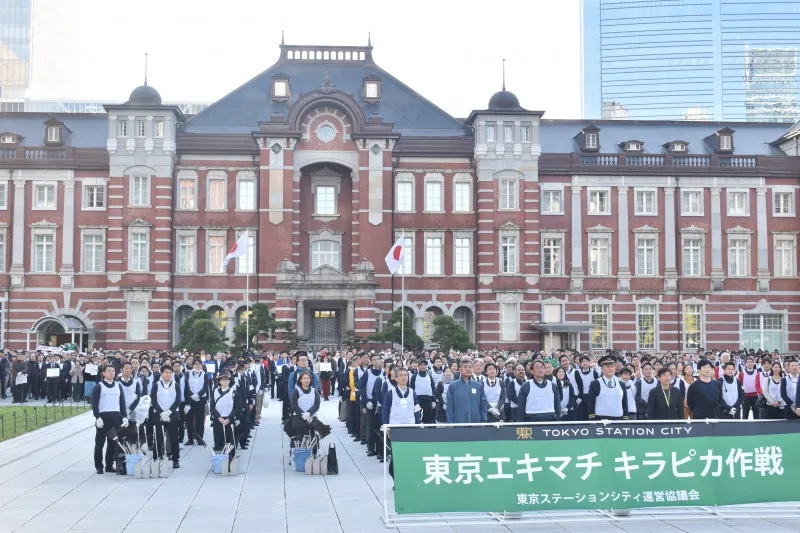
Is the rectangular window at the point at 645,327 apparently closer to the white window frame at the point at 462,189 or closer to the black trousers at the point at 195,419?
the white window frame at the point at 462,189

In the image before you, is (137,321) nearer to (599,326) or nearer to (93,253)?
(93,253)

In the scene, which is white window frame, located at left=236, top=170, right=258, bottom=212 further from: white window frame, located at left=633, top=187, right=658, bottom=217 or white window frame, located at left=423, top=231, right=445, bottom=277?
white window frame, located at left=633, top=187, right=658, bottom=217

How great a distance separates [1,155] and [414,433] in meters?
42.8

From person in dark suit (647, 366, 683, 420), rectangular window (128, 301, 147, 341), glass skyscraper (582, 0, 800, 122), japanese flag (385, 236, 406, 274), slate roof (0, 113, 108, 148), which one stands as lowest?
person in dark suit (647, 366, 683, 420)

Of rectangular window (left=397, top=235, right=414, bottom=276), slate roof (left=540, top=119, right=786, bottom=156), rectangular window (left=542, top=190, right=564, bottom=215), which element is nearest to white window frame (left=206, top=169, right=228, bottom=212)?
rectangular window (left=397, top=235, right=414, bottom=276)

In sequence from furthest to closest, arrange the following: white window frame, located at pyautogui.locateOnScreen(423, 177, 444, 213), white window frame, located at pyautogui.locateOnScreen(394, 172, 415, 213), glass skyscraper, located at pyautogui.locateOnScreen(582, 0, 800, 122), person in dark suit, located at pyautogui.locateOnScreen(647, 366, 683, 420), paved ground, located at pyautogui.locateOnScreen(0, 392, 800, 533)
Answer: glass skyscraper, located at pyautogui.locateOnScreen(582, 0, 800, 122)
white window frame, located at pyautogui.locateOnScreen(423, 177, 444, 213)
white window frame, located at pyautogui.locateOnScreen(394, 172, 415, 213)
person in dark suit, located at pyautogui.locateOnScreen(647, 366, 683, 420)
paved ground, located at pyautogui.locateOnScreen(0, 392, 800, 533)

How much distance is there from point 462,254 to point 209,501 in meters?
36.5

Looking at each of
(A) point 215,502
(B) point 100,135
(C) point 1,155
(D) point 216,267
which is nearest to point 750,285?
(D) point 216,267

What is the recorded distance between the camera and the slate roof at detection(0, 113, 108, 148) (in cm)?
5022

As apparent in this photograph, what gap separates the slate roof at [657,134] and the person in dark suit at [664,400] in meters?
37.6

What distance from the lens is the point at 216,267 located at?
159 ft

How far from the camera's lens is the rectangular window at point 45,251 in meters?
47.9

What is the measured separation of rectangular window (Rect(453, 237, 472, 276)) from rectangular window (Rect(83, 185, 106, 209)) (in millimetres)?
17804

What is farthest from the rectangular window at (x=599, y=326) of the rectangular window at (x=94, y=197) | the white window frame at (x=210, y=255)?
the rectangular window at (x=94, y=197)
